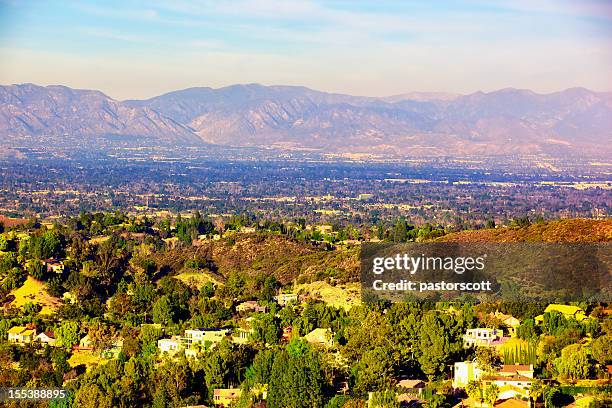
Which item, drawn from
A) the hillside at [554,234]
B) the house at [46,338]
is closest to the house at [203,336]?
the house at [46,338]

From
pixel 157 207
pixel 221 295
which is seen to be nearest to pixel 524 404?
pixel 221 295

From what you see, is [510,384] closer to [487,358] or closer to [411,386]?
[487,358]

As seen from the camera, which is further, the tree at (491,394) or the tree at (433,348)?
the tree at (433,348)

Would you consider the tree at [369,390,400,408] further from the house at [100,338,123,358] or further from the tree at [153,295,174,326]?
the tree at [153,295,174,326]

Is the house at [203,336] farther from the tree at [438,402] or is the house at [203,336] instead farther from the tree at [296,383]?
the tree at [438,402]

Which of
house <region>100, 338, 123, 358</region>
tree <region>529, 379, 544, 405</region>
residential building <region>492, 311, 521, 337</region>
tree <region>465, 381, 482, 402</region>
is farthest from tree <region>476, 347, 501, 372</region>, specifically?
house <region>100, 338, 123, 358</region>

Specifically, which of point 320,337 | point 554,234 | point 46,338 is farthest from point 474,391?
point 554,234
